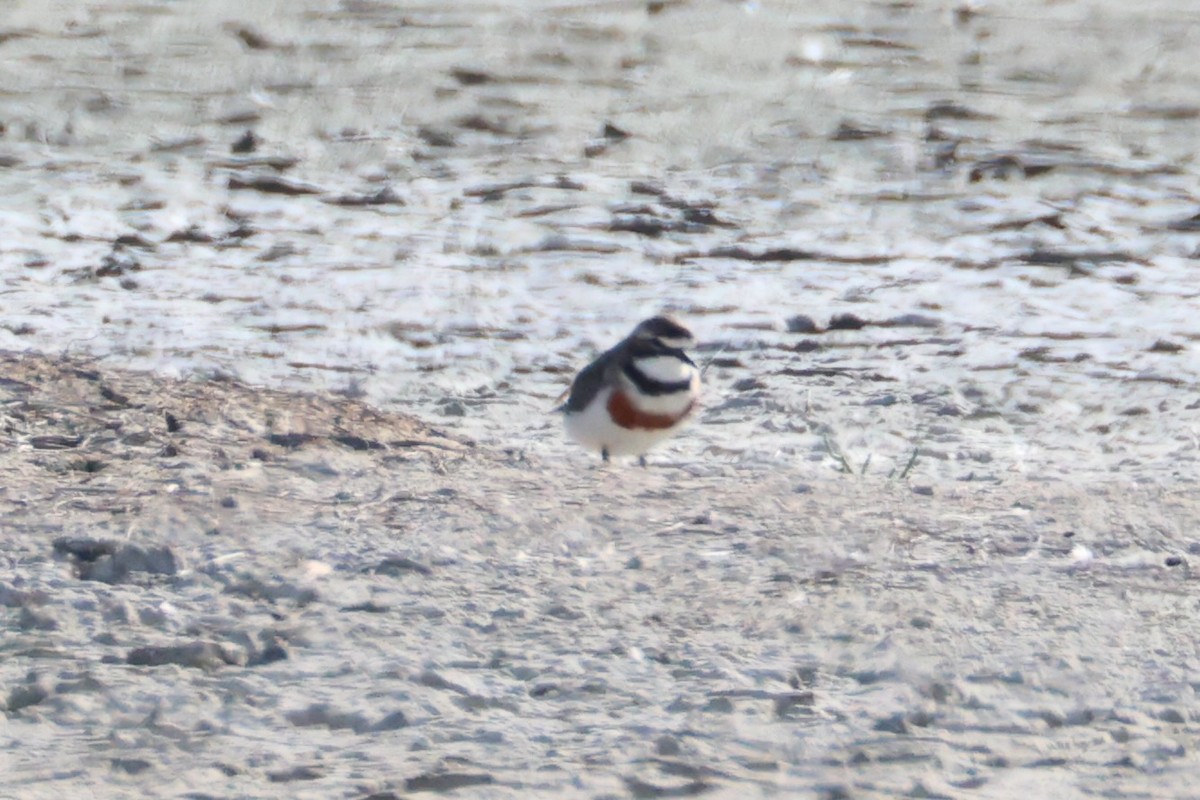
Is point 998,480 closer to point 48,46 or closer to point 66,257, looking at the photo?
point 66,257

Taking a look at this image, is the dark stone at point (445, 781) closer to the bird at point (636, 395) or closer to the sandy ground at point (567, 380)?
the sandy ground at point (567, 380)

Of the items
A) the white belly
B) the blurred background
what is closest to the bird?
the white belly

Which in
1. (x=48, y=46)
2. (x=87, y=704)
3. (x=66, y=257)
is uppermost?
(x=48, y=46)

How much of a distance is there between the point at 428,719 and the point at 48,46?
1038cm

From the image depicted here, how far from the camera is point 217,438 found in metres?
6.05

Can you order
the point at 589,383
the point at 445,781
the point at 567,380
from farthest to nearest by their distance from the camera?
→ the point at 567,380 < the point at 589,383 < the point at 445,781

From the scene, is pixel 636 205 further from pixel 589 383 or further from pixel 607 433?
pixel 607 433

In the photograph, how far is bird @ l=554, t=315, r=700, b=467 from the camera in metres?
6.48

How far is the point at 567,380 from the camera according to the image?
7.75 m

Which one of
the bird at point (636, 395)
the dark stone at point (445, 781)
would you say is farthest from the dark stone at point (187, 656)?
the bird at point (636, 395)

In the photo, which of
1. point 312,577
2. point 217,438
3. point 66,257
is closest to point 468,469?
point 217,438

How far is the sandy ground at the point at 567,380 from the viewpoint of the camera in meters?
4.10

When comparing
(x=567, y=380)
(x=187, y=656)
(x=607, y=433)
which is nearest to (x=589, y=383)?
(x=607, y=433)

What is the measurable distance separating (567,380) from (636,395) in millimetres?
1335
